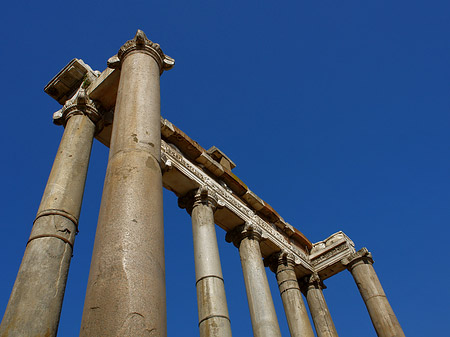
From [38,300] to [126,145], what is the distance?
11.6 feet

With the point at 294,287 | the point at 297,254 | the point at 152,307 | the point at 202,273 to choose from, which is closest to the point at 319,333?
the point at 294,287

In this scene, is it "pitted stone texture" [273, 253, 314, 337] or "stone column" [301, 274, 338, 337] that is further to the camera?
"stone column" [301, 274, 338, 337]

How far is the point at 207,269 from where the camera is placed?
Result: 14570 millimetres

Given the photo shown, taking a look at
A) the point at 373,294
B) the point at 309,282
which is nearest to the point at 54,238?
the point at 309,282

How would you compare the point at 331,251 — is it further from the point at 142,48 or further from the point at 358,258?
the point at 142,48

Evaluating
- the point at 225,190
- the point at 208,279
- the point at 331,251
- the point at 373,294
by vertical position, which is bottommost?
the point at 208,279

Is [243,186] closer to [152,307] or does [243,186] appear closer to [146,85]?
[146,85]

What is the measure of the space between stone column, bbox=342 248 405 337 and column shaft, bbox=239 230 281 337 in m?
6.11

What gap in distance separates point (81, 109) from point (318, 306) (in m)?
15.0

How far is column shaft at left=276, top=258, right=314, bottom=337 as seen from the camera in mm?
18438

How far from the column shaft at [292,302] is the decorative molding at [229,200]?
3.24 feet

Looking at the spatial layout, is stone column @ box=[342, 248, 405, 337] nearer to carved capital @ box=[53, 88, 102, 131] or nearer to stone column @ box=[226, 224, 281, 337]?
stone column @ box=[226, 224, 281, 337]

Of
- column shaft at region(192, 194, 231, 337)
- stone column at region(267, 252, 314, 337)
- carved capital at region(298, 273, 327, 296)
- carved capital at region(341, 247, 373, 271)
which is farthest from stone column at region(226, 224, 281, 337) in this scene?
carved capital at region(341, 247, 373, 271)

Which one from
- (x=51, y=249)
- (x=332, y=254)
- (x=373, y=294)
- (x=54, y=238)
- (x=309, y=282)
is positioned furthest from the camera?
(x=332, y=254)
